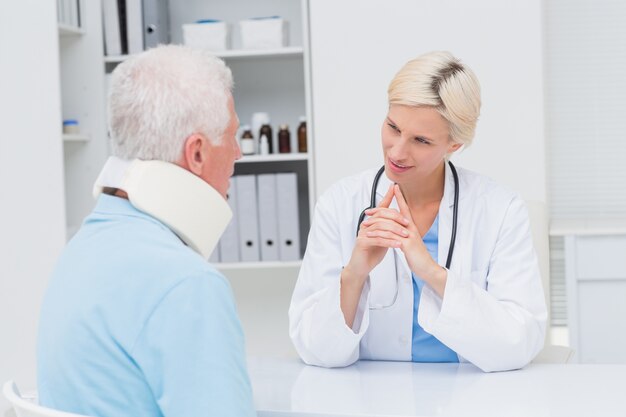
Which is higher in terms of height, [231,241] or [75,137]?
[75,137]

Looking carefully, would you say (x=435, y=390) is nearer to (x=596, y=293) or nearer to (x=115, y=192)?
(x=115, y=192)

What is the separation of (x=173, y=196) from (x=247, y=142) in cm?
201

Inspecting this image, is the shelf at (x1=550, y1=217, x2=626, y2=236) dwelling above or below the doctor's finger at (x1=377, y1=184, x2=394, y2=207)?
below

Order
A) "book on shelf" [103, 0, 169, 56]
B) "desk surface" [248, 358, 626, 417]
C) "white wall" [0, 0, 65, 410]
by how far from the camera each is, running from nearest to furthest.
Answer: "desk surface" [248, 358, 626, 417] < "white wall" [0, 0, 65, 410] < "book on shelf" [103, 0, 169, 56]

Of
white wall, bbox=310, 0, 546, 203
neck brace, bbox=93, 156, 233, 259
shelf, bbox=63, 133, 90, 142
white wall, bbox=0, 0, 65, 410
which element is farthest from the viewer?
shelf, bbox=63, 133, 90, 142

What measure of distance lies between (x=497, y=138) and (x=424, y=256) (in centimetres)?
142

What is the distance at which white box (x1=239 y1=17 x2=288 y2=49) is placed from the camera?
3.00 metres

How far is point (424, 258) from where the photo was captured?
60.6 inches

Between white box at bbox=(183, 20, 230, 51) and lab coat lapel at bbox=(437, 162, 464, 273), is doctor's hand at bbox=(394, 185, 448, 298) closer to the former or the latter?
lab coat lapel at bbox=(437, 162, 464, 273)

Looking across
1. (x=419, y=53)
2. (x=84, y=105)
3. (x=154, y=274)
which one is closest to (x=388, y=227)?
(x=154, y=274)

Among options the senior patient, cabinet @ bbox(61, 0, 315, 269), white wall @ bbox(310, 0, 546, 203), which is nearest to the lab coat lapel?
the senior patient

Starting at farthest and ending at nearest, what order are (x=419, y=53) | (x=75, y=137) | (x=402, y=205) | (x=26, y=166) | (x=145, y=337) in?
(x=75, y=137), (x=419, y=53), (x=26, y=166), (x=402, y=205), (x=145, y=337)

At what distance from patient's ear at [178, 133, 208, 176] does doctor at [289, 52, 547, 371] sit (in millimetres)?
539

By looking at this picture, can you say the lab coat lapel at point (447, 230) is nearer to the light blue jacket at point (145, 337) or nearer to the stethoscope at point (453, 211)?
the stethoscope at point (453, 211)
